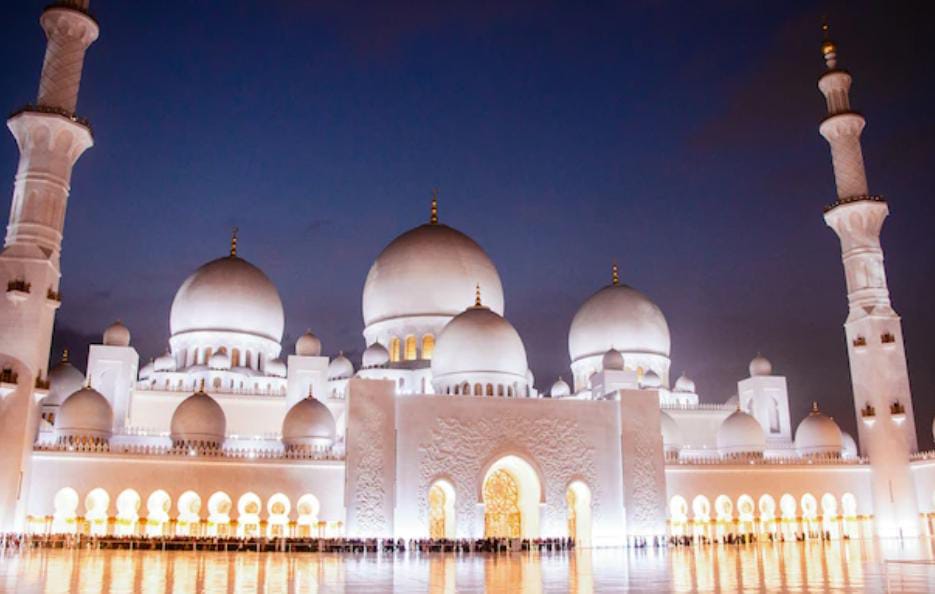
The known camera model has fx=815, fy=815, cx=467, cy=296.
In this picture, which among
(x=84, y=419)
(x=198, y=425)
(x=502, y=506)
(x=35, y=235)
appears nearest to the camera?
(x=35, y=235)

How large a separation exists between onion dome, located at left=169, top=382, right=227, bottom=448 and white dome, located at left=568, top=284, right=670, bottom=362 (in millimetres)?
11601

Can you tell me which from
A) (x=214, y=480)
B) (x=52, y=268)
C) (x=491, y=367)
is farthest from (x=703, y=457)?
(x=52, y=268)

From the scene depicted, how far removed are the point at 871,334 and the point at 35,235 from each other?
2009 centimetres

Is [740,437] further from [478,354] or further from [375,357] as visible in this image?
[375,357]

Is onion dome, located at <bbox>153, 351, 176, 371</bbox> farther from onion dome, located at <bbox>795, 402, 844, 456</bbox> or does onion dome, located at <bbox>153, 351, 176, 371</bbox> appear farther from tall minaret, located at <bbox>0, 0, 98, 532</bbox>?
onion dome, located at <bbox>795, 402, 844, 456</bbox>

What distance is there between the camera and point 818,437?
22.1 metres

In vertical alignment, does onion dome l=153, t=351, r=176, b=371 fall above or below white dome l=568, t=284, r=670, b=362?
below

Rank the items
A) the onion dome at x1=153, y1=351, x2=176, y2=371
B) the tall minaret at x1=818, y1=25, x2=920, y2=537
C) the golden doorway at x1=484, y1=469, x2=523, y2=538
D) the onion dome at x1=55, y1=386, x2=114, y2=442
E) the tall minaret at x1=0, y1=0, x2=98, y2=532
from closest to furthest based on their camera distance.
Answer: the tall minaret at x1=0, y1=0, x2=98, y2=532, the onion dome at x1=55, y1=386, x2=114, y2=442, the golden doorway at x1=484, y1=469, x2=523, y2=538, the tall minaret at x1=818, y1=25, x2=920, y2=537, the onion dome at x1=153, y1=351, x2=176, y2=371

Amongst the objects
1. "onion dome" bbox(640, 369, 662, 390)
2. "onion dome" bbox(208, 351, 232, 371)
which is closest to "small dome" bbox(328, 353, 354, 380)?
"onion dome" bbox(208, 351, 232, 371)

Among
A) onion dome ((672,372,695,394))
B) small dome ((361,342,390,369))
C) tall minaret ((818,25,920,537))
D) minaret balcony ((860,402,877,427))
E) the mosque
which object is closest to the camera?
the mosque

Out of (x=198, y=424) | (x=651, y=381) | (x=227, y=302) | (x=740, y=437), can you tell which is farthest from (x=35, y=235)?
(x=740, y=437)

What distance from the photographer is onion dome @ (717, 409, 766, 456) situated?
21422 millimetres

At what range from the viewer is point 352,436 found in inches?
682

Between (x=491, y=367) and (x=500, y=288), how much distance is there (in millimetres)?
5369
